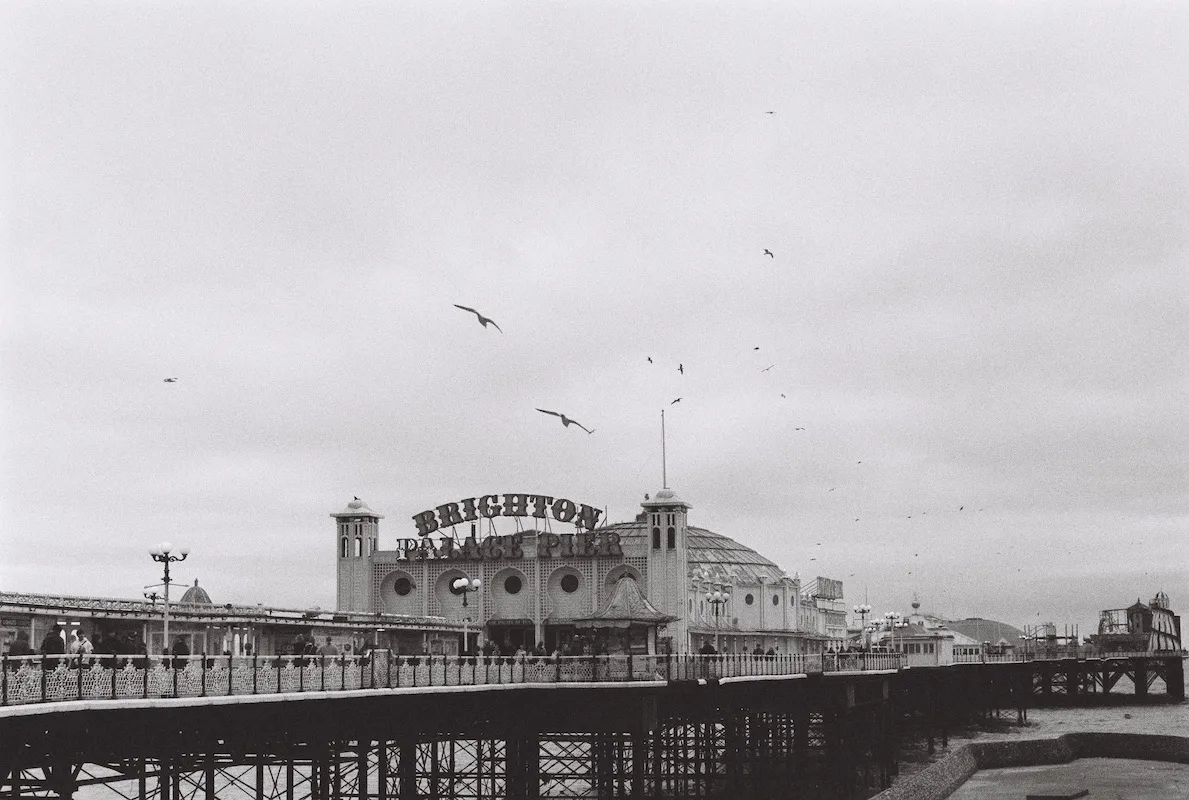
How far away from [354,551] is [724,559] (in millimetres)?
40738

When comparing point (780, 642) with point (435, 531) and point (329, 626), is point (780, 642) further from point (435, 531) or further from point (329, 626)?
point (329, 626)

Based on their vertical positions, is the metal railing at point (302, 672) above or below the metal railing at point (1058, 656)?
above

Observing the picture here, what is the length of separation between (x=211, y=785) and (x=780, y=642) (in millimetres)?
82411

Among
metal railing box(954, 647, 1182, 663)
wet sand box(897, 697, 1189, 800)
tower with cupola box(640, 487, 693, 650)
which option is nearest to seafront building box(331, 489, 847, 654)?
tower with cupola box(640, 487, 693, 650)

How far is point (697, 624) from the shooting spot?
321ft

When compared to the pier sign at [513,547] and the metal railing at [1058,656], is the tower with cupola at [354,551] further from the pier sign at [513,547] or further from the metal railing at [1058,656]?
the metal railing at [1058,656]

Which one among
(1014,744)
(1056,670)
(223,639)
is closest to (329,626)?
(223,639)

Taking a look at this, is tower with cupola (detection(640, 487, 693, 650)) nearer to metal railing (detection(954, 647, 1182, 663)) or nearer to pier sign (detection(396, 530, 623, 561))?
pier sign (detection(396, 530, 623, 561))

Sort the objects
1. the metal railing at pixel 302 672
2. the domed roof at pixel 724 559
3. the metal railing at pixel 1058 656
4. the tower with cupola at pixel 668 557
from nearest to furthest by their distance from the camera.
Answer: the metal railing at pixel 302 672 → the tower with cupola at pixel 668 557 → the domed roof at pixel 724 559 → the metal railing at pixel 1058 656

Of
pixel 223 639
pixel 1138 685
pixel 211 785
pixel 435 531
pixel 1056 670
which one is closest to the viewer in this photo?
pixel 211 785

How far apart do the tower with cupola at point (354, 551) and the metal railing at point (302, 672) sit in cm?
3319

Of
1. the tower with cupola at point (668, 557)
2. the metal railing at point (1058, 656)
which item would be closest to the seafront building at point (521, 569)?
the tower with cupola at point (668, 557)

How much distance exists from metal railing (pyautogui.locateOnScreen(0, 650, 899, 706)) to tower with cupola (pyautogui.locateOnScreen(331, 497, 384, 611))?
1307 inches

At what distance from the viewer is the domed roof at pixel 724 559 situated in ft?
392
